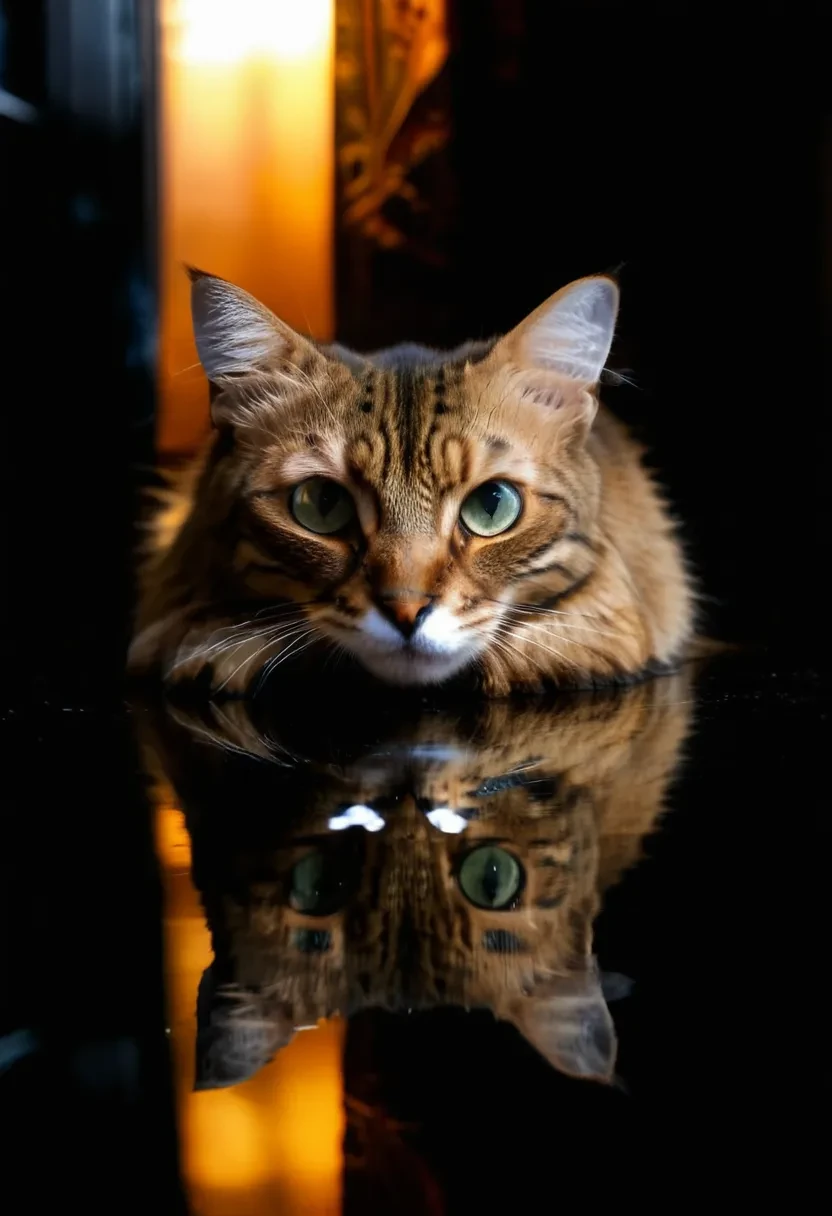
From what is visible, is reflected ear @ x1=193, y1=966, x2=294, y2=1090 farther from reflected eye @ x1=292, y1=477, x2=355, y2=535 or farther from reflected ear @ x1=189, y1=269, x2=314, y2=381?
reflected ear @ x1=189, y1=269, x2=314, y2=381

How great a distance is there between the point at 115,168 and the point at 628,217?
1184 millimetres

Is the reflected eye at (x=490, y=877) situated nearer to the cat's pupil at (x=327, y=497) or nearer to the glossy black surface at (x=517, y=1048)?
the glossy black surface at (x=517, y=1048)

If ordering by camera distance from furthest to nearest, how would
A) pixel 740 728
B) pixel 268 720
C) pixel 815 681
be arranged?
pixel 815 681, pixel 268 720, pixel 740 728

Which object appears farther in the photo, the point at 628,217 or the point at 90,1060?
the point at 628,217

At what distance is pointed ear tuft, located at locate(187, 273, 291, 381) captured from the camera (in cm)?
130

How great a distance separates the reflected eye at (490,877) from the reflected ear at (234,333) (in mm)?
783

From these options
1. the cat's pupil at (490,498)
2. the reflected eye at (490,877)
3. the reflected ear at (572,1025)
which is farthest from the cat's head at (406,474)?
the reflected ear at (572,1025)

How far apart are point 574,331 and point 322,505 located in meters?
0.36

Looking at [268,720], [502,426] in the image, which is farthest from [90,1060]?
[502,426]

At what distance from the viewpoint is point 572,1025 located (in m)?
0.47

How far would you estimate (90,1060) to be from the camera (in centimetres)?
45

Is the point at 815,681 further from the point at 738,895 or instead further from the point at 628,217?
the point at 628,217

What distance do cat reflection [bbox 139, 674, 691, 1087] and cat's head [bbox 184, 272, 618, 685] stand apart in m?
0.15

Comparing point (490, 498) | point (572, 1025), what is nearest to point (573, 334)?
point (490, 498)
